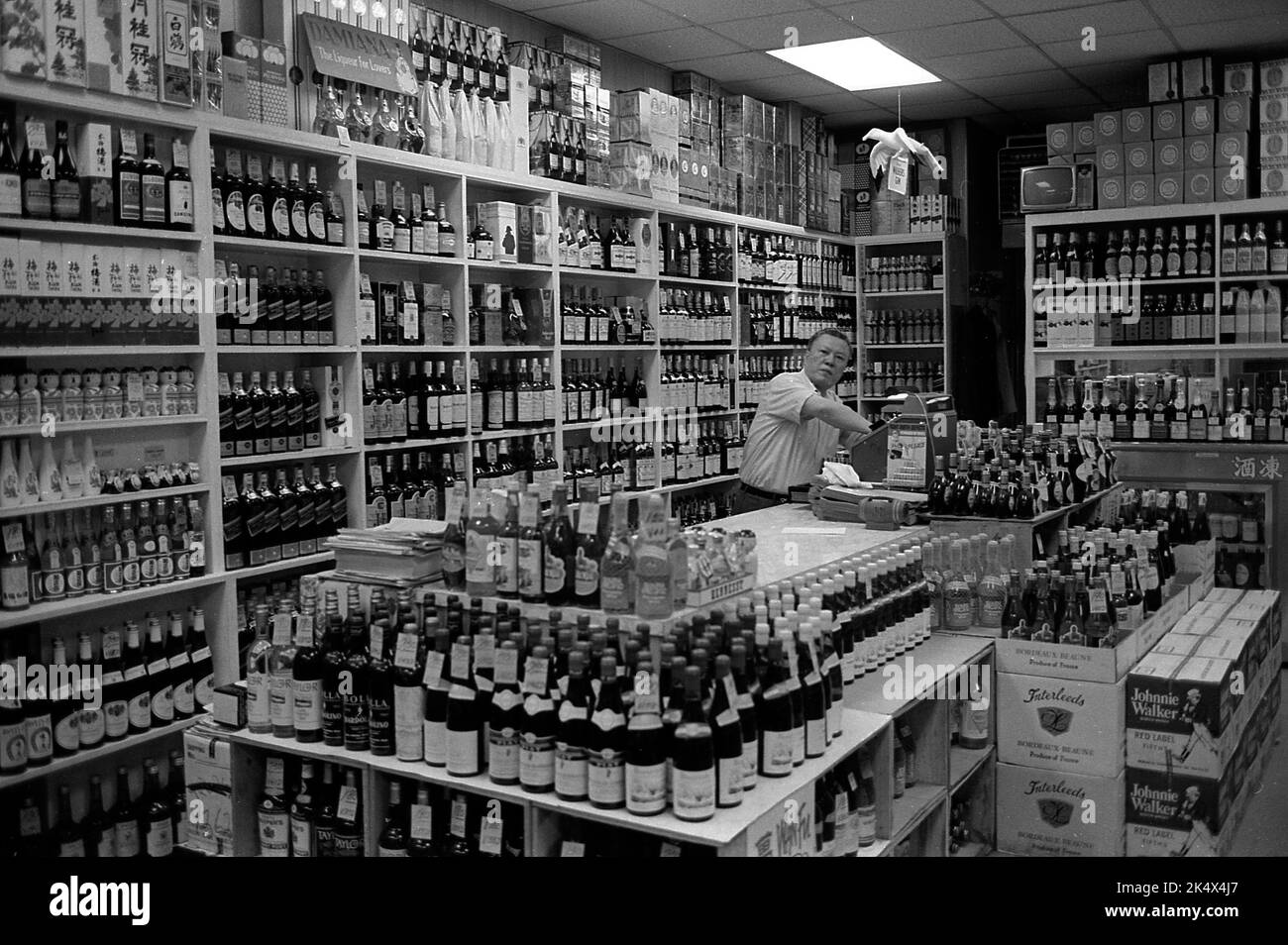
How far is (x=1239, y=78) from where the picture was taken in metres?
7.35

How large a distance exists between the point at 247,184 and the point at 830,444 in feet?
9.60

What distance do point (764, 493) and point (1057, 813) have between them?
2371 millimetres

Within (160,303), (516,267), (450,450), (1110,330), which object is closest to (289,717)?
(160,303)

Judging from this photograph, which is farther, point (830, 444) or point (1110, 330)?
point (1110, 330)

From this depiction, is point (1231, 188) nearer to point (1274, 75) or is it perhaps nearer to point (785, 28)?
point (1274, 75)

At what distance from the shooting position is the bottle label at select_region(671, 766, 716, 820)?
2320 mm

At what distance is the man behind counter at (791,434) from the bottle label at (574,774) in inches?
130

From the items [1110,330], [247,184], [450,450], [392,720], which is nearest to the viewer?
[392,720]

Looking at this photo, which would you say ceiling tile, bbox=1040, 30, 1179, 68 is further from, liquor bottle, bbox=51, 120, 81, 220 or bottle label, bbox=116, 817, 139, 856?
bottle label, bbox=116, 817, 139, 856

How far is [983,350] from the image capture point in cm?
953
